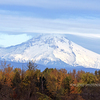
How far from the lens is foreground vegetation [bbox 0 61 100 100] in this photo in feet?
196

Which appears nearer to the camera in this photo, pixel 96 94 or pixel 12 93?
pixel 12 93

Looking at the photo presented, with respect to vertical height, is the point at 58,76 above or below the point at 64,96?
above

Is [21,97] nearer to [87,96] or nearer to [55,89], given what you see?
[55,89]

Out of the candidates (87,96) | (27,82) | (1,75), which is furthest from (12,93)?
(87,96)

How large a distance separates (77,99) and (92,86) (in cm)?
1385

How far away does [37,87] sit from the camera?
66562 mm

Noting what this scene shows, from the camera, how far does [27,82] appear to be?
63.8 m

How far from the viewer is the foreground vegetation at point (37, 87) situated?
2357 inches

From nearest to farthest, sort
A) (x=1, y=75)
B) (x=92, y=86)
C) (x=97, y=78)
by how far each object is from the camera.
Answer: (x=1, y=75) → (x=92, y=86) → (x=97, y=78)

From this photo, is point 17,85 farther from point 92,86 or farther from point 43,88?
point 92,86

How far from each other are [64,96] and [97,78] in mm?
29799

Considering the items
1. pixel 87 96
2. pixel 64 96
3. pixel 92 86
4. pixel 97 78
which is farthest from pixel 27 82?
pixel 97 78

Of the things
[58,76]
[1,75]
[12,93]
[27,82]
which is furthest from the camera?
[58,76]

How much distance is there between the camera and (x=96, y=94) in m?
72.2
